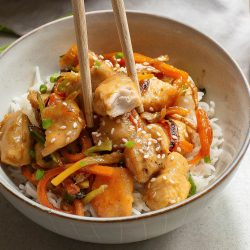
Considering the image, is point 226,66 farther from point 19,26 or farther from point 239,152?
point 19,26

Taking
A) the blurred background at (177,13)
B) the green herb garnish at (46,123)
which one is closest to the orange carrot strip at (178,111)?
the green herb garnish at (46,123)

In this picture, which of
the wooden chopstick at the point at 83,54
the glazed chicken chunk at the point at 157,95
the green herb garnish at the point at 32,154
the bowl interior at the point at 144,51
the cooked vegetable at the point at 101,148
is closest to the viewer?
the wooden chopstick at the point at 83,54

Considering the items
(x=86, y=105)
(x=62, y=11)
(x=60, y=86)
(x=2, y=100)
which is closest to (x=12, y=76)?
(x=2, y=100)

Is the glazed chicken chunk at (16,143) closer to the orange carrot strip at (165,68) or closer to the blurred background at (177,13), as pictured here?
the orange carrot strip at (165,68)

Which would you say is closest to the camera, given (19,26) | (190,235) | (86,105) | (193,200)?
(193,200)

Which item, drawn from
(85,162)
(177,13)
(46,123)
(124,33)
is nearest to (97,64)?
(124,33)

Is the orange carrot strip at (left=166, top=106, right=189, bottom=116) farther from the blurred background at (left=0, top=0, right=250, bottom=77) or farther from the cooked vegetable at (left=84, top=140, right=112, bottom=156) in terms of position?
the blurred background at (left=0, top=0, right=250, bottom=77)
